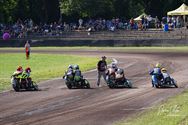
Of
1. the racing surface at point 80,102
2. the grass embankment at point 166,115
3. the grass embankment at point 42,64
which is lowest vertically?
the grass embankment at point 42,64

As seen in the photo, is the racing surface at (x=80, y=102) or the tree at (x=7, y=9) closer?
the racing surface at (x=80, y=102)

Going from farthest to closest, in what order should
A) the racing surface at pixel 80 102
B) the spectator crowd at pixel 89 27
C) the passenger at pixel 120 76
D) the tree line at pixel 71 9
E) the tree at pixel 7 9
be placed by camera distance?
the tree line at pixel 71 9, the tree at pixel 7 9, the spectator crowd at pixel 89 27, the passenger at pixel 120 76, the racing surface at pixel 80 102

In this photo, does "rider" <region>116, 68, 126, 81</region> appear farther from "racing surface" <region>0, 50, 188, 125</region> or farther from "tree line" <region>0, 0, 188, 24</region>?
"tree line" <region>0, 0, 188, 24</region>

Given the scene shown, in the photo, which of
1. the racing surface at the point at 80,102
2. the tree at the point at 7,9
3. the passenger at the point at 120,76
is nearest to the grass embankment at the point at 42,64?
the racing surface at the point at 80,102

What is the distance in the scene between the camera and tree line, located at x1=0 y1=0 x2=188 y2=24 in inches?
3487

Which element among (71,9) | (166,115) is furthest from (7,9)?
(166,115)

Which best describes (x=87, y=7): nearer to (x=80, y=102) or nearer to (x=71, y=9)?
(x=71, y=9)

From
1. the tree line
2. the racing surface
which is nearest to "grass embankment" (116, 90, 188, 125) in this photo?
the racing surface

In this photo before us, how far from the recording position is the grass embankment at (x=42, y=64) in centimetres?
3900

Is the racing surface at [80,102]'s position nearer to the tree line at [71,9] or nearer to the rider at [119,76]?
the rider at [119,76]

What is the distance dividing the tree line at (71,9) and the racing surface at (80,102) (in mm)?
51331

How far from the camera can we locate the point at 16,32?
250 feet

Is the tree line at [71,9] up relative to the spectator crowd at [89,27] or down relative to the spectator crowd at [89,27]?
up

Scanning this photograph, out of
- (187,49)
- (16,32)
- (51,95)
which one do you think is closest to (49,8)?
(16,32)
